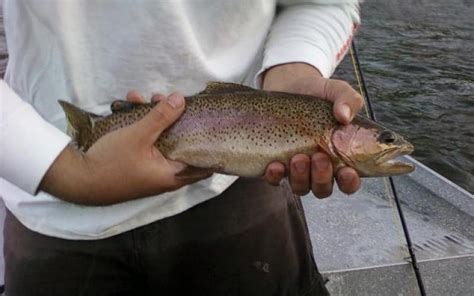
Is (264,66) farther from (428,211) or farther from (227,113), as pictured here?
(428,211)

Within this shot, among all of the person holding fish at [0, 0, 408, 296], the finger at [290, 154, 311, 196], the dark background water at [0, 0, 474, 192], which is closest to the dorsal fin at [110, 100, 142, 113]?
the person holding fish at [0, 0, 408, 296]

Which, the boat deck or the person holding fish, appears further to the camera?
the boat deck

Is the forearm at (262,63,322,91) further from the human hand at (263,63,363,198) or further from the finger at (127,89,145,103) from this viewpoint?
the finger at (127,89,145,103)

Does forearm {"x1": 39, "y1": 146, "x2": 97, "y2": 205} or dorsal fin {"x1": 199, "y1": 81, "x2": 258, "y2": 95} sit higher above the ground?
dorsal fin {"x1": 199, "y1": 81, "x2": 258, "y2": 95}

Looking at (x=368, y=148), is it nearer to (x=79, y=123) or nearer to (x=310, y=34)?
(x=310, y=34)

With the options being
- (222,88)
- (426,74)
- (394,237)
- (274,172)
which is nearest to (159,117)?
(222,88)

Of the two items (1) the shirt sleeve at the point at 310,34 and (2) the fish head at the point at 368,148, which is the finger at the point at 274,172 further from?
(1) the shirt sleeve at the point at 310,34
